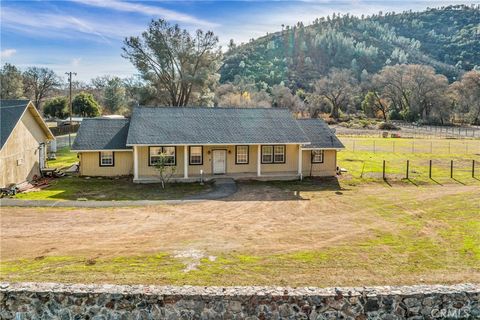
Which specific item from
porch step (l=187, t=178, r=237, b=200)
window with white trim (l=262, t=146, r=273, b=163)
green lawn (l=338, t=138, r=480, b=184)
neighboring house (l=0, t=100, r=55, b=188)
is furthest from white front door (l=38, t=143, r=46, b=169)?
green lawn (l=338, t=138, r=480, b=184)

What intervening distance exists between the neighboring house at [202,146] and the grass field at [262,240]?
2492 mm

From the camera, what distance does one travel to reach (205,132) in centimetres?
2683

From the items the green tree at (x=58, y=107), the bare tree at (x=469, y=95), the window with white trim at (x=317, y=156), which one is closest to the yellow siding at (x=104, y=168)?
the window with white trim at (x=317, y=156)

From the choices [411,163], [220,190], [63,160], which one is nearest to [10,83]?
[63,160]

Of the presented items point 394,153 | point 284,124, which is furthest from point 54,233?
point 394,153

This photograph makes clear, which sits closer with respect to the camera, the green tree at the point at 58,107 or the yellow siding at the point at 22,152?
the yellow siding at the point at 22,152

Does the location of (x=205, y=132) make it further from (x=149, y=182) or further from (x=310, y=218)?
(x=310, y=218)

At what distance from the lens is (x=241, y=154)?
27.0 m

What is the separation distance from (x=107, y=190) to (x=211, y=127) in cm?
790

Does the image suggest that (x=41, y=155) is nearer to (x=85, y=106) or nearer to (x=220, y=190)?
(x=220, y=190)

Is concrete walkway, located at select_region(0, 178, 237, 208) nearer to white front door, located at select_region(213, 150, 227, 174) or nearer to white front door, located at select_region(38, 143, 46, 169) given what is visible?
white front door, located at select_region(213, 150, 227, 174)

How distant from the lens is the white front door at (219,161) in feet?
87.7

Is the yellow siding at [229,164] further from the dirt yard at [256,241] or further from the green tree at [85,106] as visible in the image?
the green tree at [85,106]

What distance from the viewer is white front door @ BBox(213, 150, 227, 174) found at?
26.7 meters
